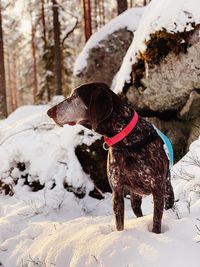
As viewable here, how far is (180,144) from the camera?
6766 millimetres

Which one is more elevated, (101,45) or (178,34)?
(178,34)

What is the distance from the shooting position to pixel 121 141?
307 cm

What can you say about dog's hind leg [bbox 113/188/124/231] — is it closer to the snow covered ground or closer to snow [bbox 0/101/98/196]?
the snow covered ground

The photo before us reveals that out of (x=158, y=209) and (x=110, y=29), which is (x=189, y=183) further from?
(x=110, y=29)

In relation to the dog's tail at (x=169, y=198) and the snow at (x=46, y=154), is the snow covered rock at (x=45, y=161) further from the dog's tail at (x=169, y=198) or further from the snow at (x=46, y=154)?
the dog's tail at (x=169, y=198)

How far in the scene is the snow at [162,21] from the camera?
21.2 feet

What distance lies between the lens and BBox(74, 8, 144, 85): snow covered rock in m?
10.2

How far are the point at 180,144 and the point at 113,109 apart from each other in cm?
400

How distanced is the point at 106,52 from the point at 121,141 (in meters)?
7.67

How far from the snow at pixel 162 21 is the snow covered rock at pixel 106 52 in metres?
2.73

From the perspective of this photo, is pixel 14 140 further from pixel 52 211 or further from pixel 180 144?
pixel 180 144

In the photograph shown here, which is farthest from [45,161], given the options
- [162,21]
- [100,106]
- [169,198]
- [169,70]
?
[100,106]

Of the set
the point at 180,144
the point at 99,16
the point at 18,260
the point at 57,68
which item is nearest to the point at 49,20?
the point at 57,68

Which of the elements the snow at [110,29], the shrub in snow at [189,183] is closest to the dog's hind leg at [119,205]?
the shrub in snow at [189,183]
